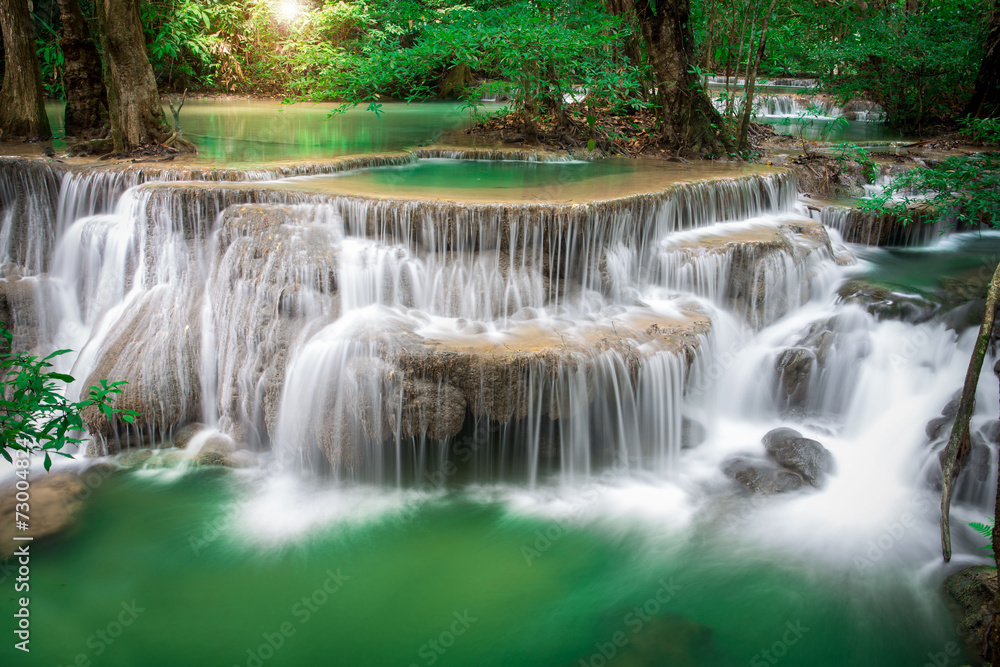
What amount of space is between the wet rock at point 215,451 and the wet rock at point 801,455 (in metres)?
4.80

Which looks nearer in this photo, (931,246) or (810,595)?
(810,595)

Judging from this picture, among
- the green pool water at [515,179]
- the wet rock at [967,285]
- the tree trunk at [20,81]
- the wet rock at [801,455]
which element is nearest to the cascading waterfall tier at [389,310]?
the green pool water at [515,179]

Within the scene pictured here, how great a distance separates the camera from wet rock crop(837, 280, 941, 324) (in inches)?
270

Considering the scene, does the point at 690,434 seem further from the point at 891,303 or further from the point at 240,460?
the point at 240,460

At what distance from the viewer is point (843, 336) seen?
22.6 ft

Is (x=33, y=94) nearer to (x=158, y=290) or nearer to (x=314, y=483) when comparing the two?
(x=158, y=290)

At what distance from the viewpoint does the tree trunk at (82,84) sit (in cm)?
973

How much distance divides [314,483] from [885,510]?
4680 millimetres

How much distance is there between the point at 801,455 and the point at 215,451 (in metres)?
5.11

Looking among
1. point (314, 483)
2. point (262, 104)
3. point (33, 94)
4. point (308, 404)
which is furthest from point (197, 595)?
Answer: point (262, 104)

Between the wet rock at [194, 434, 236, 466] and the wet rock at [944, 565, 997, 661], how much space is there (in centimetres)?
569

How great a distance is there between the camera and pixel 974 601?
14.8 feet

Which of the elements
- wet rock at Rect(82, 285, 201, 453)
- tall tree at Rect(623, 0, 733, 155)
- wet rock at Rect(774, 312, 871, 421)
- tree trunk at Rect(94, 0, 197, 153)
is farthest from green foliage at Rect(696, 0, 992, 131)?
wet rock at Rect(82, 285, 201, 453)

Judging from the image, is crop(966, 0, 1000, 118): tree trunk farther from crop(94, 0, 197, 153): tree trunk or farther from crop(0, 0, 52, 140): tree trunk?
crop(0, 0, 52, 140): tree trunk
